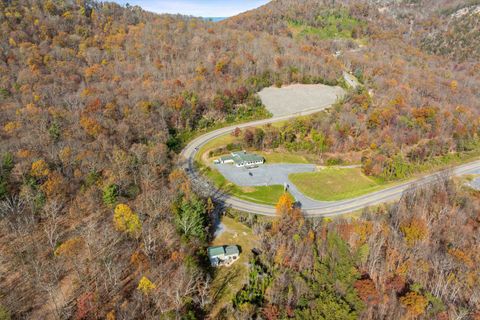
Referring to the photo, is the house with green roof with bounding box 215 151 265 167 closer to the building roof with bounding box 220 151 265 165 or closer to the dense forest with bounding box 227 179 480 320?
the building roof with bounding box 220 151 265 165

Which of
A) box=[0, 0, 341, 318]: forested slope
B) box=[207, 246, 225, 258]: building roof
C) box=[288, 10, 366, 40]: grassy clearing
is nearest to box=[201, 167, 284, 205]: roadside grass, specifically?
box=[0, 0, 341, 318]: forested slope

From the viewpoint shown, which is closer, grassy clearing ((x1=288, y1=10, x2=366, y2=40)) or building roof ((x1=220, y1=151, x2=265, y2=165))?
building roof ((x1=220, y1=151, x2=265, y2=165))

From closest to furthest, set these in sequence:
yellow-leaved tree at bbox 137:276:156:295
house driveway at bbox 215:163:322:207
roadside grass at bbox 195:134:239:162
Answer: yellow-leaved tree at bbox 137:276:156:295 < house driveway at bbox 215:163:322:207 < roadside grass at bbox 195:134:239:162

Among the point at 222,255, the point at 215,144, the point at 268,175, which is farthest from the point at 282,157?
the point at 222,255

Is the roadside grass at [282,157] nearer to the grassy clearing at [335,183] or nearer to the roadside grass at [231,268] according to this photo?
the grassy clearing at [335,183]

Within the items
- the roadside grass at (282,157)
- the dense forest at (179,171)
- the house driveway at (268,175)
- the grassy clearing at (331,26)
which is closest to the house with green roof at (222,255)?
the dense forest at (179,171)
